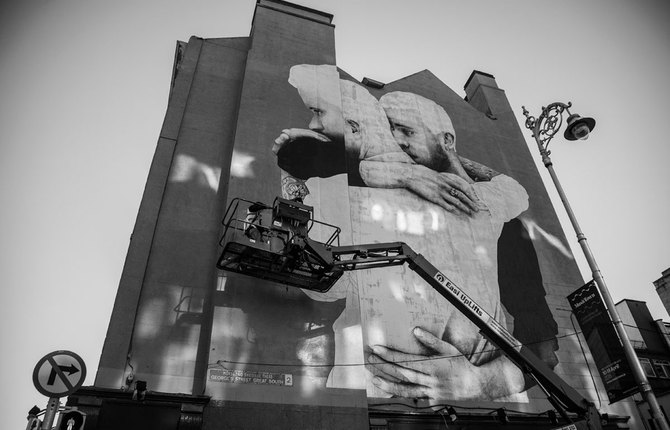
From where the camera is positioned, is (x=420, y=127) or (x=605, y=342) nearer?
(x=605, y=342)

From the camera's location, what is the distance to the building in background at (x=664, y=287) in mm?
34656

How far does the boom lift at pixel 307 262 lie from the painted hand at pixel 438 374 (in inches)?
166

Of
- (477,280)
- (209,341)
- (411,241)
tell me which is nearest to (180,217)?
(209,341)

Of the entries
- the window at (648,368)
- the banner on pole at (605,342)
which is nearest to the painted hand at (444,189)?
the banner on pole at (605,342)

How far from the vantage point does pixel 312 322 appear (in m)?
16.1

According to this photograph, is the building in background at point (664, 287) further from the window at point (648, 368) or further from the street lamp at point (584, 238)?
the street lamp at point (584, 238)

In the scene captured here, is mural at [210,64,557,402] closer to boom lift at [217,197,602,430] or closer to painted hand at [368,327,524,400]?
painted hand at [368,327,524,400]

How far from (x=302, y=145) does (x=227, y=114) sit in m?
4.03

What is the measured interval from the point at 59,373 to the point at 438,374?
14.5 metres

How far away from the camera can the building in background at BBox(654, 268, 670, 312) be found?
34656mm

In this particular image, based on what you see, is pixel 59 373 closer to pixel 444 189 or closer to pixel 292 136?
pixel 292 136

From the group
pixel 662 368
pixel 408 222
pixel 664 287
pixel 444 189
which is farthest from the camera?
pixel 664 287

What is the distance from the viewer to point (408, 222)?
72.2 ft

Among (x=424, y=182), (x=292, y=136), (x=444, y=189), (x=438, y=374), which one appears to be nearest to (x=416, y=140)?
(x=424, y=182)
